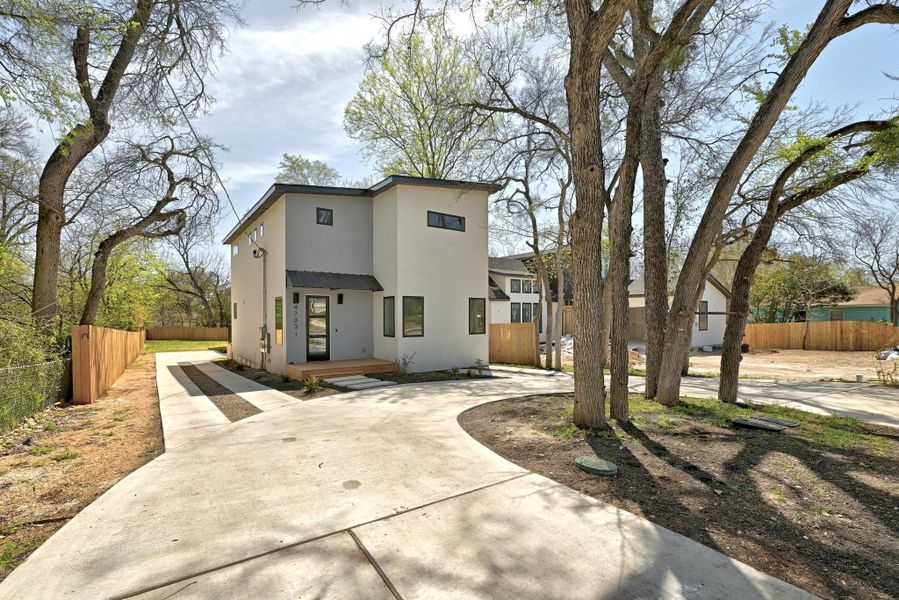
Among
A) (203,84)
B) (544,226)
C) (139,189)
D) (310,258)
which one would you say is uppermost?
(203,84)

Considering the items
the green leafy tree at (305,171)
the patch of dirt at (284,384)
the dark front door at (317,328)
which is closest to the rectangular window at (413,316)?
the dark front door at (317,328)

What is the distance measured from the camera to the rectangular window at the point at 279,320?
36.3 feet

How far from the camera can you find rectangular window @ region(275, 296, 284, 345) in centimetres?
1106

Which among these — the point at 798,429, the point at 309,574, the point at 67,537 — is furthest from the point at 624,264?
the point at 67,537

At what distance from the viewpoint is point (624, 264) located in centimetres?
579

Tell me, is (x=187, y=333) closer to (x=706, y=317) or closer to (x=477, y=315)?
(x=477, y=315)

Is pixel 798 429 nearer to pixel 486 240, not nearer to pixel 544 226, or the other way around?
pixel 486 240

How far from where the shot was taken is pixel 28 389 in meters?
6.16

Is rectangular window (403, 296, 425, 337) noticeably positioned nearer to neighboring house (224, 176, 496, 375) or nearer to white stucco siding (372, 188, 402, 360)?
neighboring house (224, 176, 496, 375)

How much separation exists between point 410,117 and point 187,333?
24.2 m

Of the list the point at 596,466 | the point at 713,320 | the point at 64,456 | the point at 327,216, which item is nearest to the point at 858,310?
the point at 713,320

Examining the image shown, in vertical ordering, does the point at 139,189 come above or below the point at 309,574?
above

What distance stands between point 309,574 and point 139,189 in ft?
48.4

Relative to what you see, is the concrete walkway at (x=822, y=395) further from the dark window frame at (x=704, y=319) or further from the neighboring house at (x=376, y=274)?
the dark window frame at (x=704, y=319)
